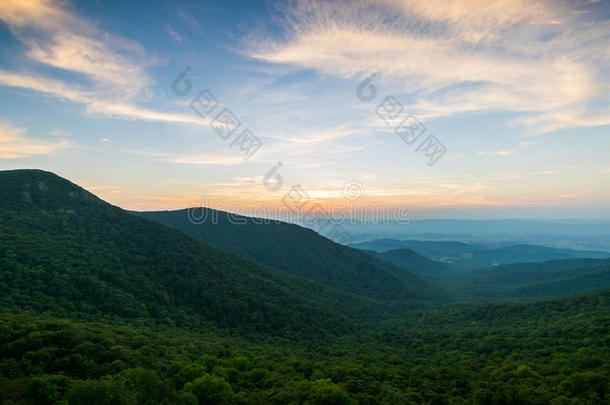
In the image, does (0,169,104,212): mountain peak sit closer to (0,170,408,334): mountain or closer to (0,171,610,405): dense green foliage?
(0,170,408,334): mountain

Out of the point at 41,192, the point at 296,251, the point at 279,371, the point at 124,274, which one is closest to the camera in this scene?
the point at 279,371

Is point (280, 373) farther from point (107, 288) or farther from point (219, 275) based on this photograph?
point (219, 275)

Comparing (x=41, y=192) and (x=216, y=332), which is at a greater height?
(x=41, y=192)

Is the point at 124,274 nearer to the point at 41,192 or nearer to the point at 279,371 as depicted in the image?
the point at 41,192

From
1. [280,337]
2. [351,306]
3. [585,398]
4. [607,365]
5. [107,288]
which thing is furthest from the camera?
[351,306]

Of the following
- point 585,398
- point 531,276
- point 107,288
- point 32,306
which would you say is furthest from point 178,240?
point 531,276

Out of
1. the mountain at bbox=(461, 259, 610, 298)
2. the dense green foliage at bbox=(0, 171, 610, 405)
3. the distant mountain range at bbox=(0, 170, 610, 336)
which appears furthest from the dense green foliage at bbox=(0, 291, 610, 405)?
the mountain at bbox=(461, 259, 610, 298)

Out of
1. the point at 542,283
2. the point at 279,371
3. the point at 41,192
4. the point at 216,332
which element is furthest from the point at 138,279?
the point at 542,283
